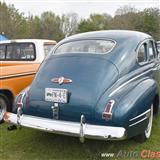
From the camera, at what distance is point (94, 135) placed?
409 cm

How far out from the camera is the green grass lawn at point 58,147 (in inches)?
186

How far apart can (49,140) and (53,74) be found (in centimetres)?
122

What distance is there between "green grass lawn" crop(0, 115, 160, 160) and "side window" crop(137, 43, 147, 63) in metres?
1.33

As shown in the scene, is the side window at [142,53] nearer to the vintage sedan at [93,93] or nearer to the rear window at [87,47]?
the vintage sedan at [93,93]

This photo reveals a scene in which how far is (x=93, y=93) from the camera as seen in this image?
445 cm

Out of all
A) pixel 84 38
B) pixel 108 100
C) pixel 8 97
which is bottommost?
pixel 8 97

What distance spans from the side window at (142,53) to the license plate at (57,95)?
1.58 meters

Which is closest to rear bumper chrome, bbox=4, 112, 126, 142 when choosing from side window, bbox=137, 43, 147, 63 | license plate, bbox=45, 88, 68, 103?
license plate, bbox=45, 88, 68, 103

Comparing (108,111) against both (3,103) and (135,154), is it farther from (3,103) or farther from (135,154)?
(3,103)

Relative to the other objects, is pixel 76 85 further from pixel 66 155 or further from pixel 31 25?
pixel 31 25

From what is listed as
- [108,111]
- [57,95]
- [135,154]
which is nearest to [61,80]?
[57,95]

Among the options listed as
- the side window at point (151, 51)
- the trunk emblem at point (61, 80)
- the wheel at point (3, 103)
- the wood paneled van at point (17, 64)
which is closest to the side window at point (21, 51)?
the wood paneled van at point (17, 64)

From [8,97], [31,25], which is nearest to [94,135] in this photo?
[8,97]

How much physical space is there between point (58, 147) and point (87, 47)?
1.73 meters
